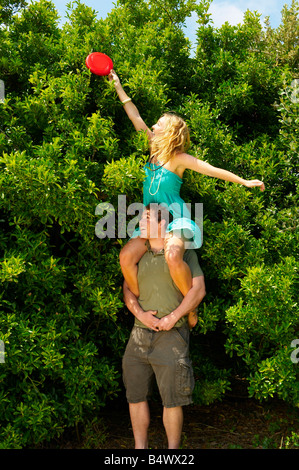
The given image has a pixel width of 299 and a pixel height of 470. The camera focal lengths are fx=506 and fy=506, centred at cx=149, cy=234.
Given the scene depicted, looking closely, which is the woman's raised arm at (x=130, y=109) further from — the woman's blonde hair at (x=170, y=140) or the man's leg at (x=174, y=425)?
the man's leg at (x=174, y=425)

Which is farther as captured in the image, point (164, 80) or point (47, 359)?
point (164, 80)

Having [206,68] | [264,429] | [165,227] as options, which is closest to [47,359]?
[165,227]

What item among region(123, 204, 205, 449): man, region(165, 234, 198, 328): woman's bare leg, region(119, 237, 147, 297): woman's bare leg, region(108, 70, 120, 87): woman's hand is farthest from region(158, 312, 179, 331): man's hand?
region(108, 70, 120, 87): woman's hand

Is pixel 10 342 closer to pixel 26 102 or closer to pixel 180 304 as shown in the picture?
pixel 180 304

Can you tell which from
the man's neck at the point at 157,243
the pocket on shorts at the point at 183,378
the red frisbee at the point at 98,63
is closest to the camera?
the pocket on shorts at the point at 183,378

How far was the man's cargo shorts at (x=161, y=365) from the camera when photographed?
3.77 m

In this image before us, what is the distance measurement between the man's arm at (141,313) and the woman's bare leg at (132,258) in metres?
0.09

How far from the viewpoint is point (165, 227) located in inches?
157

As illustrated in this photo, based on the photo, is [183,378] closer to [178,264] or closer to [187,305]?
[187,305]

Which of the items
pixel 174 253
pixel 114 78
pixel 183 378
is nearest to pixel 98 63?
pixel 114 78

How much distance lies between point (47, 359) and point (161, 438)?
1.62 m

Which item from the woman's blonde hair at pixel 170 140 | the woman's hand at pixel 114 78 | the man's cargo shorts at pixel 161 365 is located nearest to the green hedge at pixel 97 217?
the woman's hand at pixel 114 78

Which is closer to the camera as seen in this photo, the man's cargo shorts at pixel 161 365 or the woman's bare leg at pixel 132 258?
the man's cargo shorts at pixel 161 365

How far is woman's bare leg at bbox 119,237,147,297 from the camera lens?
398cm
